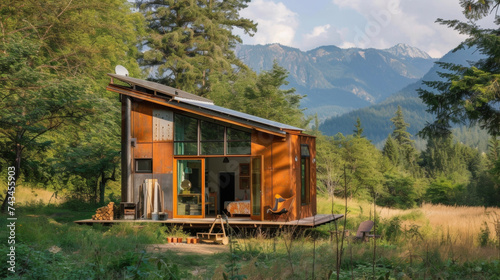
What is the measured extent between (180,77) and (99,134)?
15.6 m

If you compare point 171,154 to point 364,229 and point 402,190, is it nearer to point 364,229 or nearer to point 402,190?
point 364,229

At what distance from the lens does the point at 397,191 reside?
39.1 meters

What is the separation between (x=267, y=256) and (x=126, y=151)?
277 inches

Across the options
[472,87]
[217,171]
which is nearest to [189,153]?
[217,171]

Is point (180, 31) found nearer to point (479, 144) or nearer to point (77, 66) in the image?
point (77, 66)

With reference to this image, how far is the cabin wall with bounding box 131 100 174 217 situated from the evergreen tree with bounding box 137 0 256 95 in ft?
60.3

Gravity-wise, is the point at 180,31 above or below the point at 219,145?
above

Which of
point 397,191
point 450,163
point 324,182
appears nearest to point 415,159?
point 450,163

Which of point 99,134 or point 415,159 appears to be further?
point 415,159

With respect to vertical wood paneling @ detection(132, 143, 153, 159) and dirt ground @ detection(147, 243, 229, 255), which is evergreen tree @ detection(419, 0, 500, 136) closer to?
dirt ground @ detection(147, 243, 229, 255)

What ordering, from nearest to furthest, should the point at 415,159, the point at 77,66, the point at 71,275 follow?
the point at 71,275, the point at 77,66, the point at 415,159

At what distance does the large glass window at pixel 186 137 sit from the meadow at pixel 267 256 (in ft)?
7.27

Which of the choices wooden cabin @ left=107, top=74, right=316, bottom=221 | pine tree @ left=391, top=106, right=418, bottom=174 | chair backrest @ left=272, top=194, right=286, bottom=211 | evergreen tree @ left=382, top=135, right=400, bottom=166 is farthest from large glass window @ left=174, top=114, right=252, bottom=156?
evergreen tree @ left=382, top=135, right=400, bottom=166

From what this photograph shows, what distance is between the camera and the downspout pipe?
45.1 feet
